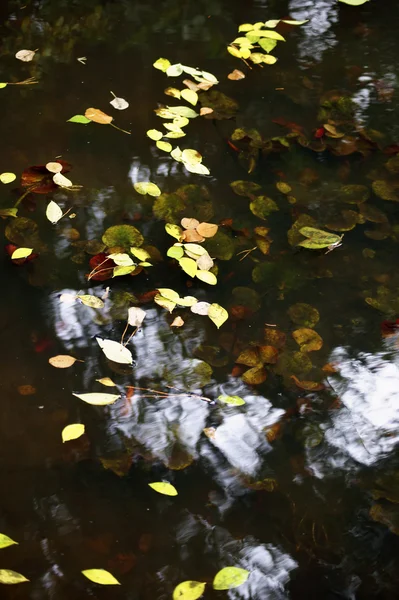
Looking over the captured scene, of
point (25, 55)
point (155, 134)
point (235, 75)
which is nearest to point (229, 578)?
point (155, 134)

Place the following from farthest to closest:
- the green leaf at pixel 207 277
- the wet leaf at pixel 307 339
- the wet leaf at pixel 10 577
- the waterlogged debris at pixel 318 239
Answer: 1. the waterlogged debris at pixel 318 239
2. the green leaf at pixel 207 277
3. the wet leaf at pixel 307 339
4. the wet leaf at pixel 10 577

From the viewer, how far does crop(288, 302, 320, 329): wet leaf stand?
164 centimetres

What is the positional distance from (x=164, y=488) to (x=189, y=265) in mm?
635

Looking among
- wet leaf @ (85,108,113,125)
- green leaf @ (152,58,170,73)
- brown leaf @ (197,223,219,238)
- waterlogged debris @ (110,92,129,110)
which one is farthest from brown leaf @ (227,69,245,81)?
brown leaf @ (197,223,219,238)

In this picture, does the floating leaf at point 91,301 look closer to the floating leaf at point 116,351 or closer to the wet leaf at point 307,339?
the floating leaf at point 116,351

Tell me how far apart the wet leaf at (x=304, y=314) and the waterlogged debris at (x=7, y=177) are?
95cm

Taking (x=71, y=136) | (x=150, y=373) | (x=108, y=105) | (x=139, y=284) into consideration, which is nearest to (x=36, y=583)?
(x=150, y=373)

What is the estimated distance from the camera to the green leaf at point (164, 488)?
1316 millimetres

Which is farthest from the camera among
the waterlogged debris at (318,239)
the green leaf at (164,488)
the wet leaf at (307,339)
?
the waterlogged debris at (318,239)

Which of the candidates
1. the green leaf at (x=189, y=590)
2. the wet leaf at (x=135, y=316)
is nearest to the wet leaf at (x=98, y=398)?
the wet leaf at (x=135, y=316)

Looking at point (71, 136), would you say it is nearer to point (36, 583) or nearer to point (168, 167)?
point (168, 167)

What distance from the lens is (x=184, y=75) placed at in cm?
239

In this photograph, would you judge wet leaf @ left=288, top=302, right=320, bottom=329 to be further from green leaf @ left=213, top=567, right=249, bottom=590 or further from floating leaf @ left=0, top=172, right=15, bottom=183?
floating leaf @ left=0, top=172, right=15, bottom=183

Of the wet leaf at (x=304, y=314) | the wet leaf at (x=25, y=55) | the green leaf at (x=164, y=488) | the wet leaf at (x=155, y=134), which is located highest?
the wet leaf at (x=25, y=55)
